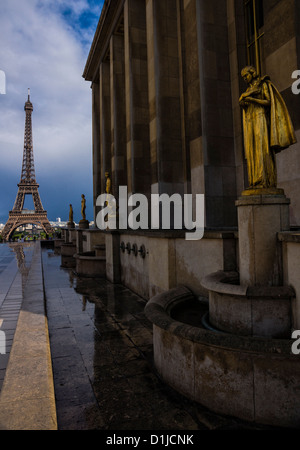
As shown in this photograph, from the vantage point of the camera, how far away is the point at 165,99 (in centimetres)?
1428

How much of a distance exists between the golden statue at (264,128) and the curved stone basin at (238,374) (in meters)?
2.61

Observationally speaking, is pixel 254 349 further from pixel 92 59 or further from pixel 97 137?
pixel 92 59

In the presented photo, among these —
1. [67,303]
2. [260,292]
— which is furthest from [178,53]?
[260,292]

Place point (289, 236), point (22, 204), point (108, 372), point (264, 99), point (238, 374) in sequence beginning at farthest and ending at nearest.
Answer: point (22, 204) < point (264, 99) < point (108, 372) < point (289, 236) < point (238, 374)

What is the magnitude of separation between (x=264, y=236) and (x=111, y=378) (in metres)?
3.29

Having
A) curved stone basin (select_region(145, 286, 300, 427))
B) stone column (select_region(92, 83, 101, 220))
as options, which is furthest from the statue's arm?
stone column (select_region(92, 83, 101, 220))

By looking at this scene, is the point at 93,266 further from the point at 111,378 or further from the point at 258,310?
the point at 258,310

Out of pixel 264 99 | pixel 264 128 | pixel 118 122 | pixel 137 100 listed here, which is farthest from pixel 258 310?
pixel 118 122

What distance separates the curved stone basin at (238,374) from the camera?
3.30m

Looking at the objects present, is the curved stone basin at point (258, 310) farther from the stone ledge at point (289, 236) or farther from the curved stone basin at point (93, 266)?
the curved stone basin at point (93, 266)

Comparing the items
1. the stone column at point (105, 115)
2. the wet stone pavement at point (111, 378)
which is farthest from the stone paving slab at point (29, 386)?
the stone column at point (105, 115)

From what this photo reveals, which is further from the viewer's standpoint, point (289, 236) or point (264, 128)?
point (264, 128)

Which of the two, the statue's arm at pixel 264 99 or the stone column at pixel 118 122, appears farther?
the stone column at pixel 118 122

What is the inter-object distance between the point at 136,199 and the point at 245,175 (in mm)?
8270
